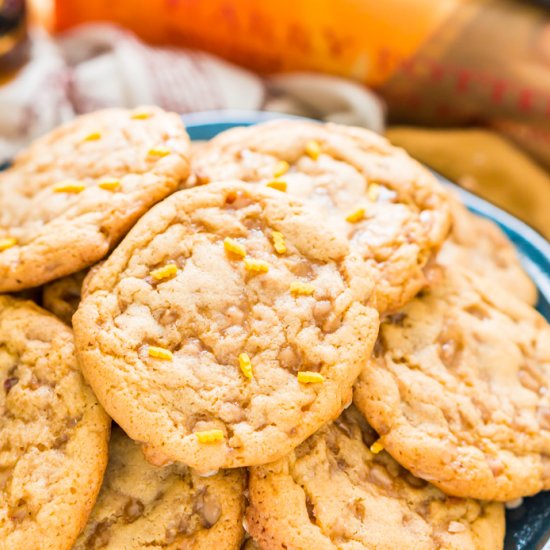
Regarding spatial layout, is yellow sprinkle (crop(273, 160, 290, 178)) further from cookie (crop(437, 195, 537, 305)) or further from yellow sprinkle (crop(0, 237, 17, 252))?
yellow sprinkle (crop(0, 237, 17, 252))

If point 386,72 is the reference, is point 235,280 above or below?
above

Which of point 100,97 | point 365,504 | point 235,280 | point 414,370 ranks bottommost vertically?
point 100,97

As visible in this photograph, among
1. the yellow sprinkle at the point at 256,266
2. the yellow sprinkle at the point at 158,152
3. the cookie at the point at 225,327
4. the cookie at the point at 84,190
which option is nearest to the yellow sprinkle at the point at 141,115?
the cookie at the point at 84,190

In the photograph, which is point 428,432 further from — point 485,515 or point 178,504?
point 178,504

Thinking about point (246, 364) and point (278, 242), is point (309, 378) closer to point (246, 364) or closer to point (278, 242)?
point (246, 364)

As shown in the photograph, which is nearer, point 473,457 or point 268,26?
point 473,457

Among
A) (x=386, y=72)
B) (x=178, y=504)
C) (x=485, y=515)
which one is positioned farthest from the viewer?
(x=386, y=72)

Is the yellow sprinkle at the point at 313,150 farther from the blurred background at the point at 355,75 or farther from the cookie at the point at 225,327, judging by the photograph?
the blurred background at the point at 355,75

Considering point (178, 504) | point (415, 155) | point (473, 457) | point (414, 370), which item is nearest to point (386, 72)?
point (415, 155)
